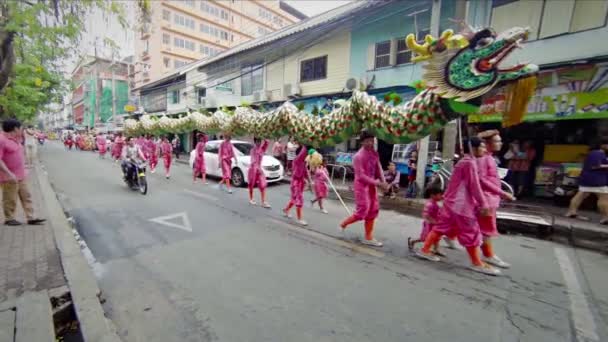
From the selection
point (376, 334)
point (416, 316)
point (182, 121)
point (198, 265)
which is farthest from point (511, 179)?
point (182, 121)

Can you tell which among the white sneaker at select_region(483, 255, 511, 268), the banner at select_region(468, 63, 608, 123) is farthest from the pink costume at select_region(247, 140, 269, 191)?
the banner at select_region(468, 63, 608, 123)

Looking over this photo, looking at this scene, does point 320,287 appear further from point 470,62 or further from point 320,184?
point 320,184

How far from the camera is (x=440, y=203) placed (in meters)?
4.11

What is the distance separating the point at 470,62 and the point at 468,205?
1.70 m

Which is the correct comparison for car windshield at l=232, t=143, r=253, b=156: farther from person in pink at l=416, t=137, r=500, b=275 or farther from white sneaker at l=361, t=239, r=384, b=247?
person in pink at l=416, t=137, r=500, b=275

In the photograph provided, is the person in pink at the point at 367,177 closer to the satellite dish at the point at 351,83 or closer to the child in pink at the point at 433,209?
the child in pink at the point at 433,209

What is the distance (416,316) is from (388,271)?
2.93ft

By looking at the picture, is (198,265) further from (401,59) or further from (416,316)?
(401,59)

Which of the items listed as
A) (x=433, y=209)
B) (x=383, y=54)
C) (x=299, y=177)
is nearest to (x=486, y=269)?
(x=433, y=209)

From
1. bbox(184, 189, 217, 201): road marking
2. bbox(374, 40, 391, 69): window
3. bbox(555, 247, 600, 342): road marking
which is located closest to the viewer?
bbox(555, 247, 600, 342): road marking

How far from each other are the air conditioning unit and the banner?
7.83 meters

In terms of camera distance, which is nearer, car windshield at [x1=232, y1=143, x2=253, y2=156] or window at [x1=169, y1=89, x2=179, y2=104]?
car windshield at [x1=232, y1=143, x2=253, y2=156]

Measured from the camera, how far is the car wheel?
9.21 m

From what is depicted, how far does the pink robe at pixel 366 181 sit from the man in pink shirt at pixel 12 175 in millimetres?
5403
